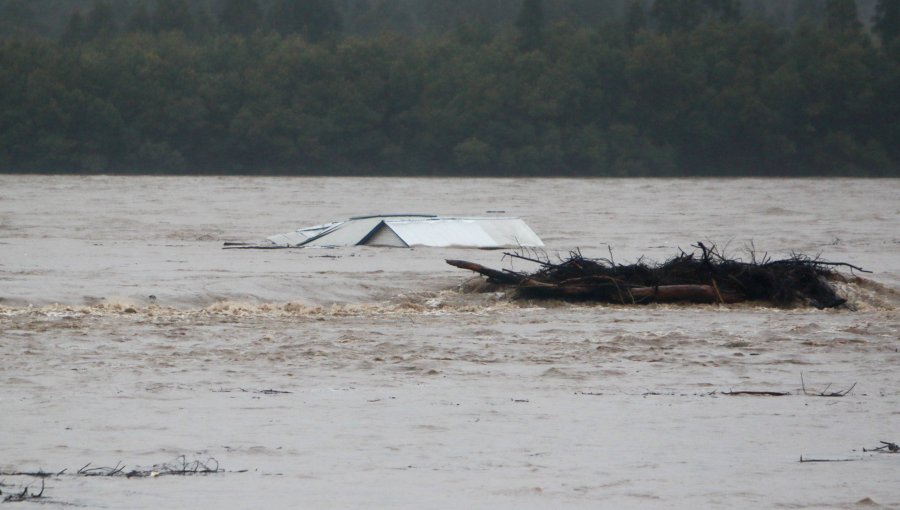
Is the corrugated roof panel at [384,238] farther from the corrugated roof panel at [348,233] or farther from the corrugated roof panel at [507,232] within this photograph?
the corrugated roof panel at [507,232]

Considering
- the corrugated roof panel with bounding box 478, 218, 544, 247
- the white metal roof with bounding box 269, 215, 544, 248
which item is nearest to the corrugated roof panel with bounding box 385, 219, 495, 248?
the white metal roof with bounding box 269, 215, 544, 248

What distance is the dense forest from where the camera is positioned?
7544 centimetres

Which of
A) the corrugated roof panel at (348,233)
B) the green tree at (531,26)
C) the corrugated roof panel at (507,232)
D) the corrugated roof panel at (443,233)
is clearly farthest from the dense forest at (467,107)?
the corrugated roof panel at (443,233)

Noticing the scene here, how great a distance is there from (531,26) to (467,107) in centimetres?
1486

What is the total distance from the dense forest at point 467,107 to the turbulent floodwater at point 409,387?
53.3m

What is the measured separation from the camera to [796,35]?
85.2m

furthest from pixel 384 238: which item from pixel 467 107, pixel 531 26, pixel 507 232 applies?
pixel 531 26

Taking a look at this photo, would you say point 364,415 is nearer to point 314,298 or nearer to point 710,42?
point 314,298

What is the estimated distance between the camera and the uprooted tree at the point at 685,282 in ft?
53.0

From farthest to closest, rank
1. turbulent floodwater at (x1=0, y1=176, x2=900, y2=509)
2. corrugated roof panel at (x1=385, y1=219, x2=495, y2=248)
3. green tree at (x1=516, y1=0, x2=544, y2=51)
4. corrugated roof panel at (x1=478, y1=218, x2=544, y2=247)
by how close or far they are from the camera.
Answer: green tree at (x1=516, y1=0, x2=544, y2=51), corrugated roof panel at (x1=478, y1=218, x2=544, y2=247), corrugated roof panel at (x1=385, y1=219, x2=495, y2=248), turbulent floodwater at (x1=0, y1=176, x2=900, y2=509)

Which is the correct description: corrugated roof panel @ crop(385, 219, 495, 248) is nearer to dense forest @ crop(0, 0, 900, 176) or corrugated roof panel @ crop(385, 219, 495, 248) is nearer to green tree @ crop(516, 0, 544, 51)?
dense forest @ crop(0, 0, 900, 176)

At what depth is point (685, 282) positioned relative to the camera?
1641 cm

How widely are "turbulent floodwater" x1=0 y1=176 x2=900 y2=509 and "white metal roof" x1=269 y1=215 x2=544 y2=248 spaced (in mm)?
1006

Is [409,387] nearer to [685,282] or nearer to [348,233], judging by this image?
[685,282]
